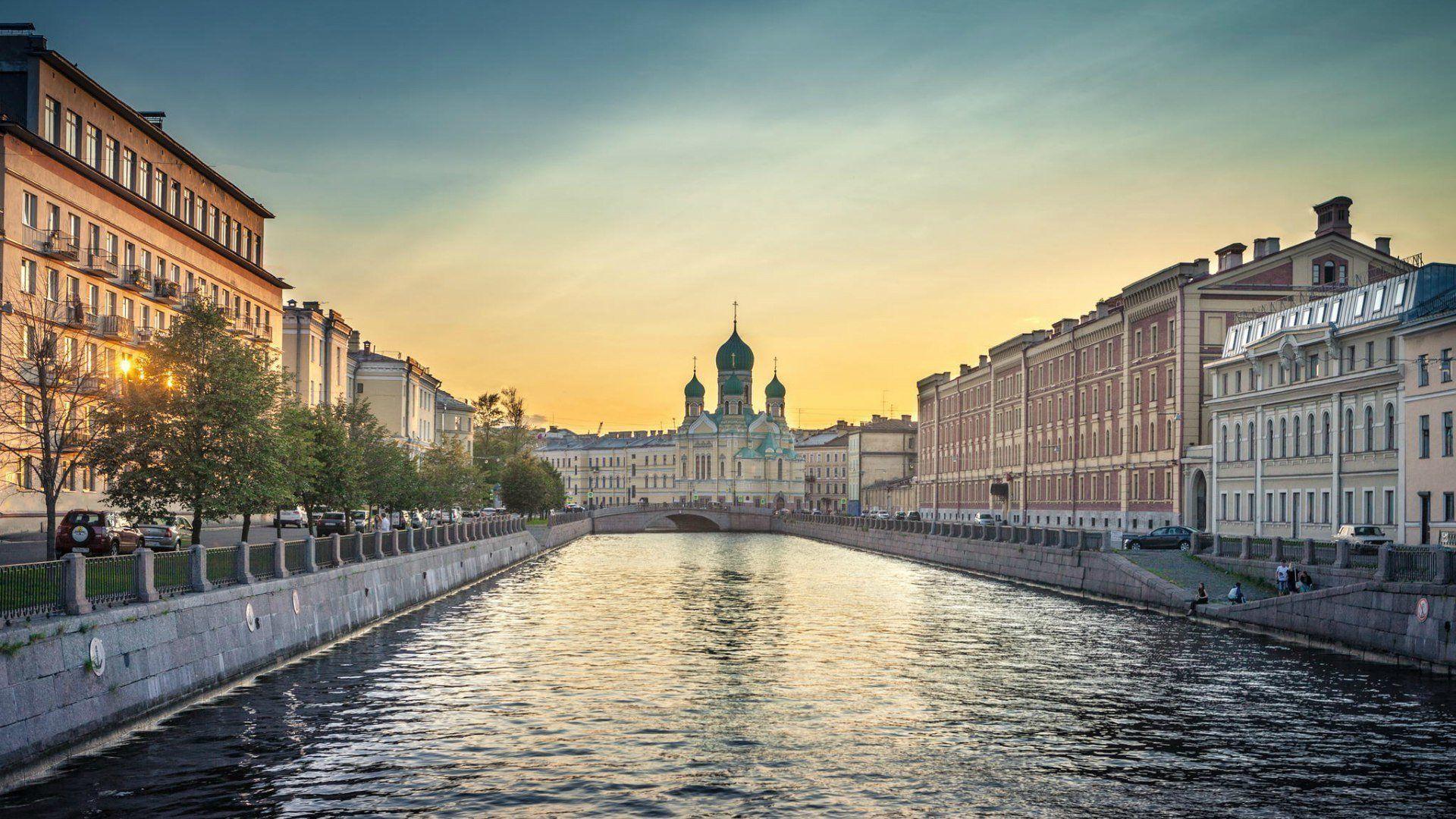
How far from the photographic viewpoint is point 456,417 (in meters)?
157

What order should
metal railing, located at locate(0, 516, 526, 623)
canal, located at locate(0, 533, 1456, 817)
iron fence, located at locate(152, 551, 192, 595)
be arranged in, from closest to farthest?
1. canal, located at locate(0, 533, 1456, 817)
2. metal railing, located at locate(0, 516, 526, 623)
3. iron fence, located at locate(152, 551, 192, 595)

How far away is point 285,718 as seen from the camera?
24812 mm

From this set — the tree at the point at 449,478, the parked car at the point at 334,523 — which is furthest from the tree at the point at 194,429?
the tree at the point at 449,478

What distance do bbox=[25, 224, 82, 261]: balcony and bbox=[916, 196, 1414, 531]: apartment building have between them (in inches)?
2240

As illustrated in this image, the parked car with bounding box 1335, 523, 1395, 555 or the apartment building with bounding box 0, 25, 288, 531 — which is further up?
the apartment building with bounding box 0, 25, 288, 531

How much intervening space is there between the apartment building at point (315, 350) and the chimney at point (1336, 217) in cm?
6226

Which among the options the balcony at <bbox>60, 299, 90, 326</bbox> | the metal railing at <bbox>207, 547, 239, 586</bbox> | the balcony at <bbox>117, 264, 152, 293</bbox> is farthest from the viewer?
the balcony at <bbox>117, 264, 152, 293</bbox>

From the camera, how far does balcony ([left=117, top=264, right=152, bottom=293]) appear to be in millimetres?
59062

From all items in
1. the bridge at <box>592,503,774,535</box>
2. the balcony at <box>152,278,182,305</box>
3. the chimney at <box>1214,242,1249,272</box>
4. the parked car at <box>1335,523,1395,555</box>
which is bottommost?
the bridge at <box>592,503,774,535</box>

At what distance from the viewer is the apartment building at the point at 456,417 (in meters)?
152

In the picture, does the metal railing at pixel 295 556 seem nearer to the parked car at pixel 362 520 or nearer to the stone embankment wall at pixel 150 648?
the stone embankment wall at pixel 150 648

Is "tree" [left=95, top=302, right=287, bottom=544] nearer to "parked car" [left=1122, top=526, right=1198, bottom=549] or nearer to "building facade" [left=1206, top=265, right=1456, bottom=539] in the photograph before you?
"parked car" [left=1122, top=526, right=1198, bottom=549]

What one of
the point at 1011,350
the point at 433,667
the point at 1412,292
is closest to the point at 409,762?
the point at 433,667

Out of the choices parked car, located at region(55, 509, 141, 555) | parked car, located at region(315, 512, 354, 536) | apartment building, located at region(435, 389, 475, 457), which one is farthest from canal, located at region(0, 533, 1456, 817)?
apartment building, located at region(435, 389, 475, 457)
